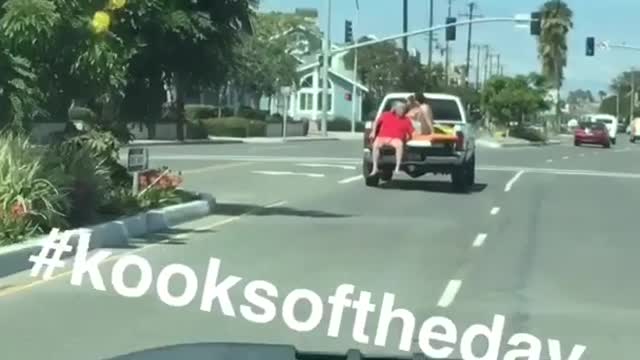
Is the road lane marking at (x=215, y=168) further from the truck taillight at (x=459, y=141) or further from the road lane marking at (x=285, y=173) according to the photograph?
the truck taillight at (x=459, y=141)

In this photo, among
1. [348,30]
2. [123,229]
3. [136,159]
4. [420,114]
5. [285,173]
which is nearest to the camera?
[123,229]

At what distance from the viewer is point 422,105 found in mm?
28172

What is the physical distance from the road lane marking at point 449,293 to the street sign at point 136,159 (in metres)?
7.87

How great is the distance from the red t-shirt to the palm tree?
92651 mm

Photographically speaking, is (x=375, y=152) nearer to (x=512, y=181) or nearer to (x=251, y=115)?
(x=512, y=181)

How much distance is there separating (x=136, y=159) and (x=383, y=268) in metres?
6.78

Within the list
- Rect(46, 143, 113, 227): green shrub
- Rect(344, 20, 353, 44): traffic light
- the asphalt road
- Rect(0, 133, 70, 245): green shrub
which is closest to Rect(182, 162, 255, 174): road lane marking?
the asphalt road

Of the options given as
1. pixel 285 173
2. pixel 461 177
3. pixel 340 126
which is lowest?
pixel 340 126

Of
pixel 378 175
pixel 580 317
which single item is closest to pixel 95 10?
pixel 580 317

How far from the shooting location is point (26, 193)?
52.1ft

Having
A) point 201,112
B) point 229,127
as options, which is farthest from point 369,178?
point 201,112

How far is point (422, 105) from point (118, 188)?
32.1 ft

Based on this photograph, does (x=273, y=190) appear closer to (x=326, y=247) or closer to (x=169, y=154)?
(x=326, y=247)

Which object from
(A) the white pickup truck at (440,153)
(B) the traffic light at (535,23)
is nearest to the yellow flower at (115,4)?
(A) the white pickup truck at (440,153)
